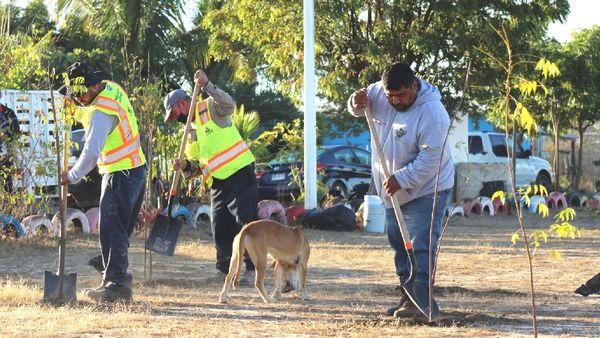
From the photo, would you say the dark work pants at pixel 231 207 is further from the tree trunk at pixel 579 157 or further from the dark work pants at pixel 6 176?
the tree trunk at pixel 579 157

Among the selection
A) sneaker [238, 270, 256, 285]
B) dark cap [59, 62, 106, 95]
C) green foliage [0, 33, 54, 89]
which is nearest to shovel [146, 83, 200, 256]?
sneaker [238, 270, 256, 285]

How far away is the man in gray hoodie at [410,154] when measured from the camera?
7395 millimetres

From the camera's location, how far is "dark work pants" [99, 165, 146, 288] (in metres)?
8.62

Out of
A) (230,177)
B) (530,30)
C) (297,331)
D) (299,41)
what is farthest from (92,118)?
(530,30)

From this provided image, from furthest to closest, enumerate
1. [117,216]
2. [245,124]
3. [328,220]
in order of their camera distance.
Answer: [245,124]
[328,220]
[117,216]

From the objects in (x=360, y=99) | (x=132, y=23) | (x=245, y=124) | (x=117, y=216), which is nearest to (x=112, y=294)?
(x=117, y=216)

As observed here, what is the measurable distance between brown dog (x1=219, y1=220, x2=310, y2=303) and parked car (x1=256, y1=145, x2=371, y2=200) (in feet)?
37.9

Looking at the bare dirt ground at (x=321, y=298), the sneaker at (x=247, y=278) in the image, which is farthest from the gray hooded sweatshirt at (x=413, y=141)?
the sneaker at (x=247, y=278)

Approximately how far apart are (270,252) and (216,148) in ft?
3.82

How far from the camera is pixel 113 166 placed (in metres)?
8.62

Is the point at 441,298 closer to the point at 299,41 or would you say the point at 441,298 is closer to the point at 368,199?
the point at 368,199

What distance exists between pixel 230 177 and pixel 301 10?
1252 centimetres

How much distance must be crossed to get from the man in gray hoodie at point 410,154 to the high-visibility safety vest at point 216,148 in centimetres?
212

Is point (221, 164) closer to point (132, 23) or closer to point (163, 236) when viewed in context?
point (163, 236)
